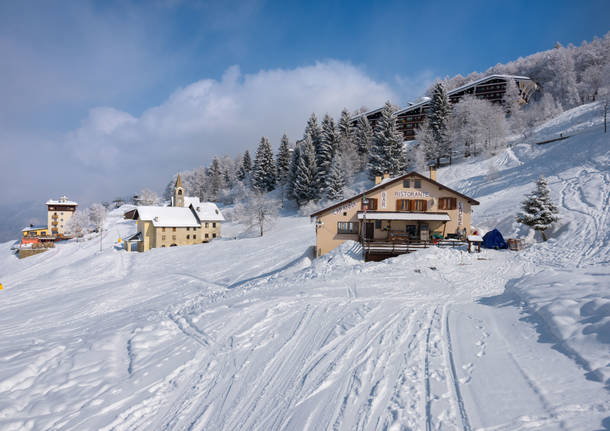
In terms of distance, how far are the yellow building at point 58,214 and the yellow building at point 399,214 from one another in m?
101

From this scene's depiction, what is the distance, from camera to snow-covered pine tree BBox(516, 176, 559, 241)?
23375 mm

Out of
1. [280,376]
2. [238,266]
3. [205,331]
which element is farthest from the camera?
[238,266]

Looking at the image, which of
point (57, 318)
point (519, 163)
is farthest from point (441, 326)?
point (519, 163)

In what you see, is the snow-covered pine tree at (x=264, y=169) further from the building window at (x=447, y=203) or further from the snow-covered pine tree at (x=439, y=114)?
the building window at (x=447, y=203)

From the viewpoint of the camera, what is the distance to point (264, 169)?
220ft

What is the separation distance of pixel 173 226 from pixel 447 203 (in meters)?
44.1

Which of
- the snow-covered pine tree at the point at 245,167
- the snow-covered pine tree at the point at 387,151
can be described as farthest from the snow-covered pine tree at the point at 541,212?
the snow-covered pine tree at the point at 245,167

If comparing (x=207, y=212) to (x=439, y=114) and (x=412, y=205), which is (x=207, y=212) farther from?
(x=439, y=114)

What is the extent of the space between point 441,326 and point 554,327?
2488 millimetres

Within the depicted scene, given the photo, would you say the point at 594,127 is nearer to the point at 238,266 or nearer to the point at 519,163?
the point at 519,163

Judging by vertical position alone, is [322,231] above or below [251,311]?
above

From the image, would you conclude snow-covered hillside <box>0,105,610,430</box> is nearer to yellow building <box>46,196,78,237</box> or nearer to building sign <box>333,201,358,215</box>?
building sign <box>333,201,358,215</box>

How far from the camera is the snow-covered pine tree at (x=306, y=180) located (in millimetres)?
52719

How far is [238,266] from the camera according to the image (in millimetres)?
26062
